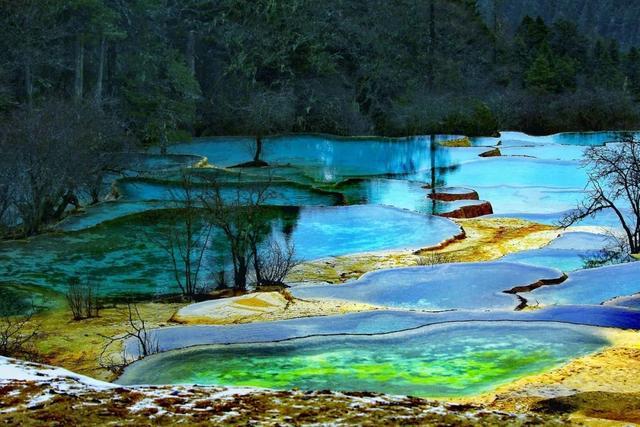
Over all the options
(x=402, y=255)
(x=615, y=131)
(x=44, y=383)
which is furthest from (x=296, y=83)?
(x=44, y=383)

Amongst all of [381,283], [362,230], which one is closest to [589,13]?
[362,230]

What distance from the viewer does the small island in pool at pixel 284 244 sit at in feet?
25.7

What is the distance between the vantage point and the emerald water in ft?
28.7

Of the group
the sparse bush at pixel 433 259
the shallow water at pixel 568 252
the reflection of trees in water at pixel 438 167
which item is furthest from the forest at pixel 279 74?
the shallow water at pixel 568 252

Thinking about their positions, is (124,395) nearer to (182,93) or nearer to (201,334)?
(201,334)

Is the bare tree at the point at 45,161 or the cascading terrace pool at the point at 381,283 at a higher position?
the bare tree at the point at 45,161

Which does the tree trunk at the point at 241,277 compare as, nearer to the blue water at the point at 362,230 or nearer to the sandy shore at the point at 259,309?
the sandy shore at the point at 259,309

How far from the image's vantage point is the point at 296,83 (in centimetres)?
4741

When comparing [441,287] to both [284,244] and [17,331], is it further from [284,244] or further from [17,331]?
[17,331]

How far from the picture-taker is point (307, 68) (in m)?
47.7

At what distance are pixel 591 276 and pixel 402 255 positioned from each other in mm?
3894

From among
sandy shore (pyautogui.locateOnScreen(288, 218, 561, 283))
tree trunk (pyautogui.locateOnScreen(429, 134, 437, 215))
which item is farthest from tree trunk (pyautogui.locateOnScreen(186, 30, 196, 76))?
sandy shore (pyautogui.locateOnScreen(288, 218, 561, 283))

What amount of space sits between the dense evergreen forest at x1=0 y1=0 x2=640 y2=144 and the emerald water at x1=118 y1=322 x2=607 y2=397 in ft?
60.1

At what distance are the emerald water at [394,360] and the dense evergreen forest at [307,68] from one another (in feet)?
60.1
